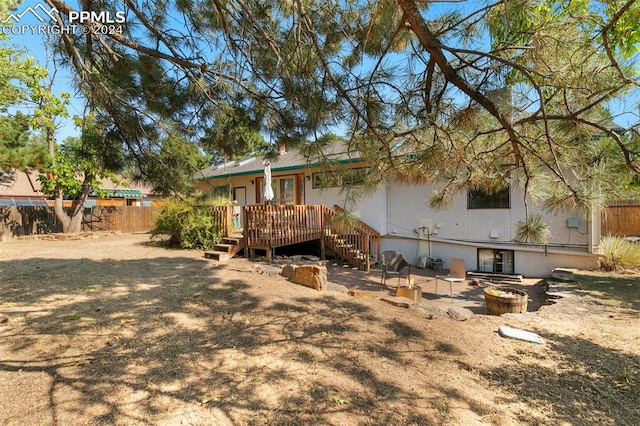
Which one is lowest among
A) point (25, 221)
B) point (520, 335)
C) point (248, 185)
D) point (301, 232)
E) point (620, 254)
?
point (520, 335)

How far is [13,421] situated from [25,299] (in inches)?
138

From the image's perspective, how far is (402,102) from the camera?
343 centimetres

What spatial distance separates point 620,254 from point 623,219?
590cm

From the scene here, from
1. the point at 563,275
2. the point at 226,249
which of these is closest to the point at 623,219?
the point at 563,275

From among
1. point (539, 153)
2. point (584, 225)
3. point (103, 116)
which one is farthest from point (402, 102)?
point (584, 225)

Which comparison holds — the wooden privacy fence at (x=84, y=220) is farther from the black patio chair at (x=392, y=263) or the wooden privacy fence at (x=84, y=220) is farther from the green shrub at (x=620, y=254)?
the green shrub at (x=620, y=254)

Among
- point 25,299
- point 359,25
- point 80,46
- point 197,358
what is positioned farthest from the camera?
point 25,299

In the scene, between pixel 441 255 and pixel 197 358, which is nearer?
pixel 197 358

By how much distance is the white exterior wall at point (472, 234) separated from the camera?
825cm

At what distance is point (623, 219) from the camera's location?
39.1 ft

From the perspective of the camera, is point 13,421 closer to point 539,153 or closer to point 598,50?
point 539,153

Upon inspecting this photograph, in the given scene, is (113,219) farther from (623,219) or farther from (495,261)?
(623,219)

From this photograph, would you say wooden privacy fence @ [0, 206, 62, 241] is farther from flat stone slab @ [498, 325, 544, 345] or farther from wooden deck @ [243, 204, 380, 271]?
flat stone slab @ [498, 325, 544, 345]

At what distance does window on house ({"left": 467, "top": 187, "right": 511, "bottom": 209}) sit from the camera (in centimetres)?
905
